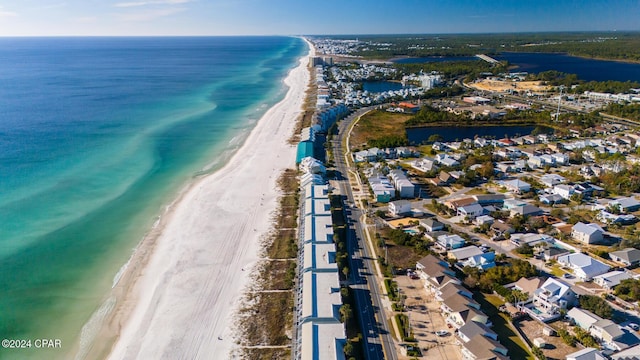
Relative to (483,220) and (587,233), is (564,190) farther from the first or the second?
(483,220)

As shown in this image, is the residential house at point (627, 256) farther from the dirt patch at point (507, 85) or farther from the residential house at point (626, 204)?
the dirt patch at point (507, 85)

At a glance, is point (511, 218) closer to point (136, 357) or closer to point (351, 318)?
point (351, 318)

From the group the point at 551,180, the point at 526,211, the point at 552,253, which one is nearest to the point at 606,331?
the point at 552,253

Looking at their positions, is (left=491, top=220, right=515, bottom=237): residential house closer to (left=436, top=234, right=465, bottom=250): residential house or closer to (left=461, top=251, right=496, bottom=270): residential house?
(left=436, top=234, right=465, bottom=250): residential house

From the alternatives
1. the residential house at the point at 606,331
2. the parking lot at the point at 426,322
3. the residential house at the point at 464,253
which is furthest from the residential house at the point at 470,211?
the residential house at the point at 606,331

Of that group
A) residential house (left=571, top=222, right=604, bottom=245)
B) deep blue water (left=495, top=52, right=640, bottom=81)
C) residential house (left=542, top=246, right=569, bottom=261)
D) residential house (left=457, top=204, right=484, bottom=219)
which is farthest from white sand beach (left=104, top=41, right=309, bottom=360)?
deep blue water (left=495, top=52, right=640, bottom=81)

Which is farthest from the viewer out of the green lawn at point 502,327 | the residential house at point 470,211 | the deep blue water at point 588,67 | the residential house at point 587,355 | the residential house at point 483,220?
the deep blue water at point 588,67
